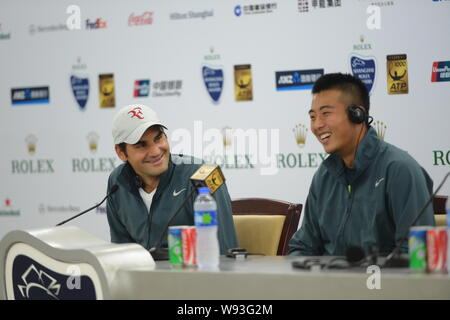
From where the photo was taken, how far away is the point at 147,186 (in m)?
3.05

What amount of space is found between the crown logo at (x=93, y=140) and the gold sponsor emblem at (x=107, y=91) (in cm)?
22

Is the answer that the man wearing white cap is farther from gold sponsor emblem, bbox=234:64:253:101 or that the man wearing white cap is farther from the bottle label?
gold sponsor emblem, bbox=234:64:253:101

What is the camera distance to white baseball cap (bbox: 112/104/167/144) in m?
2.90

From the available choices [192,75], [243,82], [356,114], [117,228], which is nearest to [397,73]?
[243,82]

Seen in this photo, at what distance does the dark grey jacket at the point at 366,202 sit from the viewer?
2459 millimetres

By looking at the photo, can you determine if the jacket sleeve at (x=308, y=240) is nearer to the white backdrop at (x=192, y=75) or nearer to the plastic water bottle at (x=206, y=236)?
the plastic water bottle at (x=206, y=236)

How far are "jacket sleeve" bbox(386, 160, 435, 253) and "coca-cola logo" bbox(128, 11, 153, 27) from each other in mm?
2704

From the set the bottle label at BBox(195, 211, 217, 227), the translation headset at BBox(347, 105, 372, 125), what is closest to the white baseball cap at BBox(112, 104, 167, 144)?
the translation headset at BBox(347, 105, 372, 125)

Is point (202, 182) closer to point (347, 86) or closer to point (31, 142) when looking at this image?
point (347, 86)

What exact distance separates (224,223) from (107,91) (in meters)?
2.38

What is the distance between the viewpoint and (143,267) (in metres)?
Result: 1.94

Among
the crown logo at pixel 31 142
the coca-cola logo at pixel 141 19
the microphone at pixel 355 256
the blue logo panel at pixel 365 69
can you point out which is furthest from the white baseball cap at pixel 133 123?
the crown logo at pixel 31 142

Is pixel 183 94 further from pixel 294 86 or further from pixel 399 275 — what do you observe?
pixel 399 275
